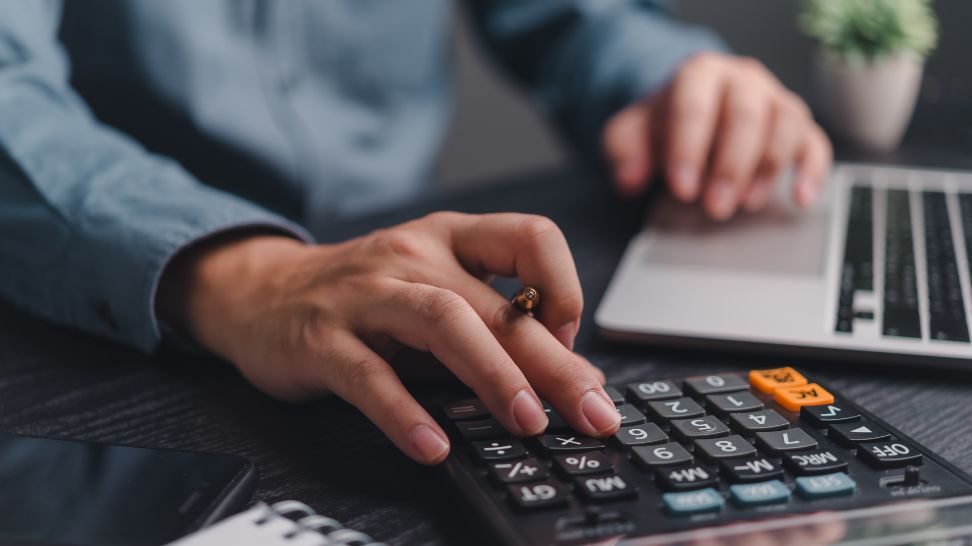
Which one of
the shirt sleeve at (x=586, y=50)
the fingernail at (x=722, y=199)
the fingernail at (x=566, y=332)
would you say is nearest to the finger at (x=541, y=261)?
the fingernail at (x=566, y=332)

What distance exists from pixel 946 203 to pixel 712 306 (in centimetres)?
29

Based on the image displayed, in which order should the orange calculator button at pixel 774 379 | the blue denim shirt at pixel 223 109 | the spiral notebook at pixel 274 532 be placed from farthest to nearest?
1. the blue denim shirt at pixel 223 109
2. the orange calculator button at pixel 774 379
3. the spiral notebook at pixel 274 532

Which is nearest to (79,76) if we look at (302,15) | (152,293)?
(302,15)

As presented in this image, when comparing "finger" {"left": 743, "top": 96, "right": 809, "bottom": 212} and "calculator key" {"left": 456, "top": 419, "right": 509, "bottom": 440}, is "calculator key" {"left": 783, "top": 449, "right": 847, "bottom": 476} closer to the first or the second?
"calculator key" {"left": 456, "top": 419, "right": 509, "bottom": 440}

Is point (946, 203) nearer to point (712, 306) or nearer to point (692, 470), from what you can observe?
point (712, 306)

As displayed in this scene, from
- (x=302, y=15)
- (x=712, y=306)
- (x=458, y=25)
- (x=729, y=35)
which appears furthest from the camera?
(x=458, y=25)

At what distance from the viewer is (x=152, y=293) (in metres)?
0.47

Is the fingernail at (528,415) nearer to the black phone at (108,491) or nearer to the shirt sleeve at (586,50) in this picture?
the black phone at (108,491)

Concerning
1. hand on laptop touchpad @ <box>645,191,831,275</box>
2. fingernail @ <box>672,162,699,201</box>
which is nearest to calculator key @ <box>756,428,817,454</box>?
hand on laptop touchpad @ <box>645,191,831,275</box>

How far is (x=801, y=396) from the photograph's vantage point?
39 centimetres

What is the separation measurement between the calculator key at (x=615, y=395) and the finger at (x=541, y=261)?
0.03m

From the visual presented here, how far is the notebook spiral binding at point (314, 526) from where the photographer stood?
11.6 inches

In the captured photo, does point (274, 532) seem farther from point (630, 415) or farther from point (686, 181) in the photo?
point (686, 181)

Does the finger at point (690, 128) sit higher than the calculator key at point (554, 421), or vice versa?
the finger at point (690, 128)
